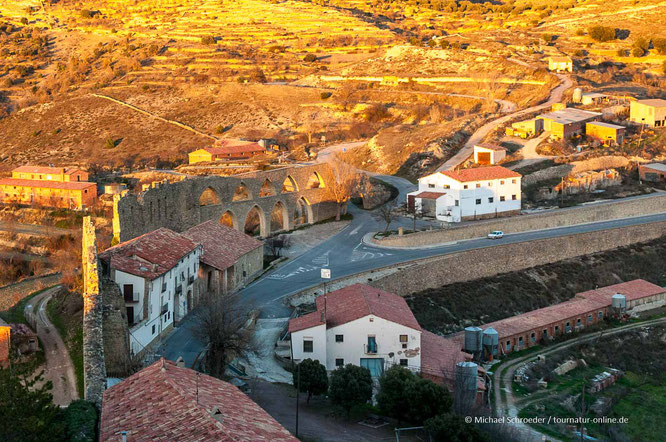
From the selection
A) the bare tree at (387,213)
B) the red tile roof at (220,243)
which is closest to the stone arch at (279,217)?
the bare tree at (387,213)

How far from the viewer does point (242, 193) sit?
2057 inches

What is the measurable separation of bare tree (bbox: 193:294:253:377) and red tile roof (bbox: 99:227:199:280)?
2.14 meters

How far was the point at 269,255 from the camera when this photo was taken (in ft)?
151

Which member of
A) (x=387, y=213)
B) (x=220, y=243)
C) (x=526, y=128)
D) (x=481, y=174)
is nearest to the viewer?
(x=220, y=243)

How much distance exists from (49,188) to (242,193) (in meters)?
21.9

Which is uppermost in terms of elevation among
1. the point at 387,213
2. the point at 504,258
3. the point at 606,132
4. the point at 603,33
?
the point at 603,33

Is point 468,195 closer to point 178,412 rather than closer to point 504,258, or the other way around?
point 504,258

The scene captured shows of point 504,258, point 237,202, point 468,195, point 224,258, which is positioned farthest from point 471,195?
point 224,258

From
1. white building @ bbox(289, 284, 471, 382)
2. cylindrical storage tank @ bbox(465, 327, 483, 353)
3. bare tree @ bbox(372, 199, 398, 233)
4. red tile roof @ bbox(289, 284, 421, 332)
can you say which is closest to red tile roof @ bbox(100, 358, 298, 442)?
white building @ bbox(289, 284, 471, 382)

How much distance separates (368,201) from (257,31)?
6990cm

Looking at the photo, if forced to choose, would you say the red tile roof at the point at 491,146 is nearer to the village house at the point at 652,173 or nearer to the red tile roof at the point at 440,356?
the village house at the point at 652,173

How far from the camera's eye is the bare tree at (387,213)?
49.2 m

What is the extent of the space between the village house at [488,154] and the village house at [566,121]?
585cm

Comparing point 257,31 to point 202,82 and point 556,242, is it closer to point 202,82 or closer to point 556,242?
point 202,82
